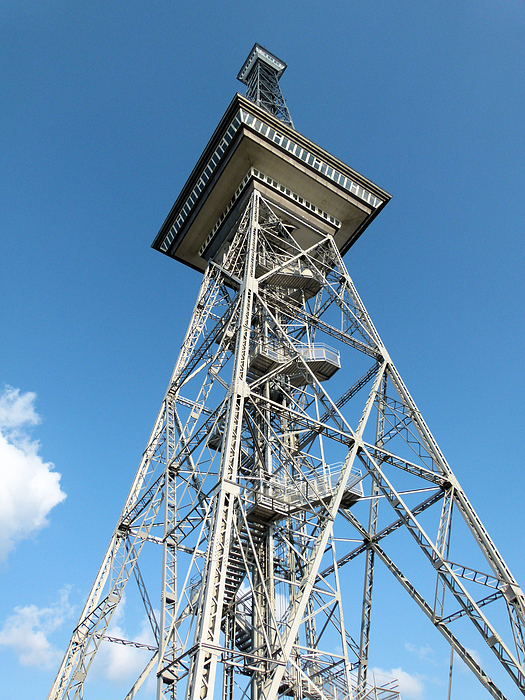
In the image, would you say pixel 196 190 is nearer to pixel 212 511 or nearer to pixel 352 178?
pixel 352 178

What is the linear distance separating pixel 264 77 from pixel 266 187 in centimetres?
1416

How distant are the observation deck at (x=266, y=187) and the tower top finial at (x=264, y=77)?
8.08 metres

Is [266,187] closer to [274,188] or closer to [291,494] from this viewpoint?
[274,188]

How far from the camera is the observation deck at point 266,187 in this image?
23.2 metres

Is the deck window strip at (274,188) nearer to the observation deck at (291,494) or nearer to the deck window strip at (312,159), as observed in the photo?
the deck window strip at (312,159)

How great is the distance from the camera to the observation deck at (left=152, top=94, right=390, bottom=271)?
76.0 feet

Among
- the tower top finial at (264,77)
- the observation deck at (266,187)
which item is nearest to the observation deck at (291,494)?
the observation deck at (266,187)

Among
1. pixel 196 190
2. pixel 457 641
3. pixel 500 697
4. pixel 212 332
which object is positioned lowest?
pixel 500 697

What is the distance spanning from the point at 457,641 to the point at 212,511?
732 centimetres

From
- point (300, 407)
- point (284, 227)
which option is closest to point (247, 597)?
point (300, 407)

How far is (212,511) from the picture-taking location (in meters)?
12.6

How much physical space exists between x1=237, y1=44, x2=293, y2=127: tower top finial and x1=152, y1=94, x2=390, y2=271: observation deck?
26.5 ft

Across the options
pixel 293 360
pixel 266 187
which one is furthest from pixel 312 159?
pixel 293 360

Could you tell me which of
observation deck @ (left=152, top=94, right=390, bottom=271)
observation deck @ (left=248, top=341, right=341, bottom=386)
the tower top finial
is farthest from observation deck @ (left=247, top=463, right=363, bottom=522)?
the tower top finial
